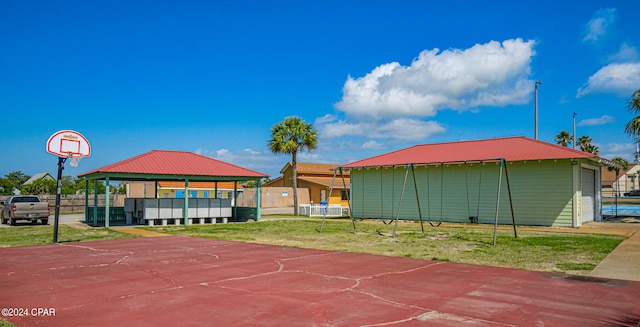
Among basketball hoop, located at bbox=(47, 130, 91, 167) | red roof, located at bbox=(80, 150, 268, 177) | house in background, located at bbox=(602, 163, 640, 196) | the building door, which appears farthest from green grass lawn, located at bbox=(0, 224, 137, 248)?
house in background, located at bbox=(602, 163, 640, 196)

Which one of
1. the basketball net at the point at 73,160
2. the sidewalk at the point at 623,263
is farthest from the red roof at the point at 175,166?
the sidewalk at the point at 623,263

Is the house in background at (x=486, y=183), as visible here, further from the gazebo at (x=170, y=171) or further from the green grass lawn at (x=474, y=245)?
the gazebo at (x=170, y=171)

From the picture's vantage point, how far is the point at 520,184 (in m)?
22.6

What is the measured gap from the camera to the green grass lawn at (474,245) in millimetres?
11281

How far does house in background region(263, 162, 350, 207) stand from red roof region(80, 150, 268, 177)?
798 inches

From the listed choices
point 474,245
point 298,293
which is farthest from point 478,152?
point 298,293

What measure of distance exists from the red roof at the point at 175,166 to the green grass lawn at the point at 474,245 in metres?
4.35

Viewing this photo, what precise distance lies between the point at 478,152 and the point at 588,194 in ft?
17.9

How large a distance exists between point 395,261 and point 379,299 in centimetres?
412

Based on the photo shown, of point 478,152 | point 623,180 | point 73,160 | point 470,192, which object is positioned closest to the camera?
point 73,160

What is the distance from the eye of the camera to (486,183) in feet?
77.4

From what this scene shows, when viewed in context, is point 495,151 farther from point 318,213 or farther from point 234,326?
point 234,326

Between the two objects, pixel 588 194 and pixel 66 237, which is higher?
pixel 588 194

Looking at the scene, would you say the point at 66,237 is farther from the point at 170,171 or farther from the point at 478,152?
the point at 478,152
